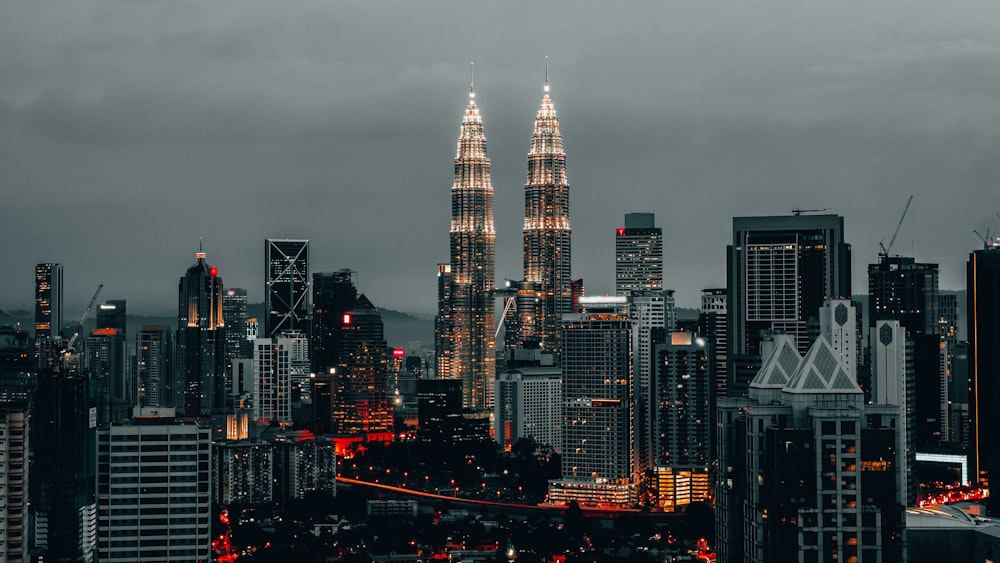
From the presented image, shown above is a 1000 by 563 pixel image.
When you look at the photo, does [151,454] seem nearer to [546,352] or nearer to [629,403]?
[629,403]

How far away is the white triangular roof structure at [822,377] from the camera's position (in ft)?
77.3

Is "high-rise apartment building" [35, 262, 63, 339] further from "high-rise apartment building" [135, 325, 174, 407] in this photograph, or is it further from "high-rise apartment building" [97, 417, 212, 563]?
"high-rise apartment building" [97, 417, 212, 563]

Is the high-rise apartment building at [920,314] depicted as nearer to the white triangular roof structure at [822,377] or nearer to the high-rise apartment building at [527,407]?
the high-rise apartment building at [527,407]

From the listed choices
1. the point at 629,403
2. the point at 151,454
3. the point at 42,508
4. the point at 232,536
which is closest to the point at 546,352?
the point at 629,403

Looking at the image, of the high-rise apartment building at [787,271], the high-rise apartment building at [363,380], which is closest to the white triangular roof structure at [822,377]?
the high-rise apartment building at [787,271]

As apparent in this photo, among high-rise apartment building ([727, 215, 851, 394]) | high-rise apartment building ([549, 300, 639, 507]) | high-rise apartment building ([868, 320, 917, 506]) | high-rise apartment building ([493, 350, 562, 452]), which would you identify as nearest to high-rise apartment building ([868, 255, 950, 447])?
high-rise apartment building ([727, 215, 851, 394])

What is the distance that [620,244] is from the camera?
9412cm

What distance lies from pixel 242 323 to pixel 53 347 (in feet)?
128

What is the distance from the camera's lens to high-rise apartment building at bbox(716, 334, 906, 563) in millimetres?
23172

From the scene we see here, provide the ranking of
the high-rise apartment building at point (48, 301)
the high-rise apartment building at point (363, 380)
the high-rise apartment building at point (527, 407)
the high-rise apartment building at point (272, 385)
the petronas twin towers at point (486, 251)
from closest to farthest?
1. the high-rise apartment building at point (48, 301)
2. the high-rise apartment building at point (527, 407)
3. the high-rise apartment building at point (363, 380)
4. the high-rise apartment building at point (272, 385)
5. the petronas twin towers at point (486, 251)

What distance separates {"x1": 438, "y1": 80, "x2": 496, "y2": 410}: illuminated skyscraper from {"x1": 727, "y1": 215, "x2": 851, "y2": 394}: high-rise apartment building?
32.9m

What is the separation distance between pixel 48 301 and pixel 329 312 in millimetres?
28765

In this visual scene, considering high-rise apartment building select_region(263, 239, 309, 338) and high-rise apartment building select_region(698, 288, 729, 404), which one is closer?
high-rise apartment building select_region(698, 288, 729, 404)

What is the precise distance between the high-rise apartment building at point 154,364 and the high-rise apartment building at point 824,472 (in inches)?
2347
